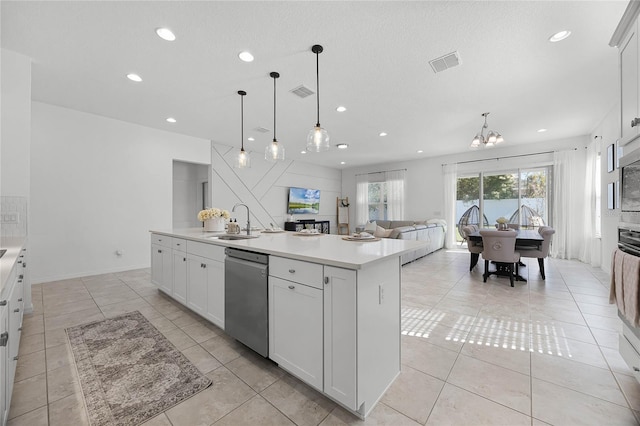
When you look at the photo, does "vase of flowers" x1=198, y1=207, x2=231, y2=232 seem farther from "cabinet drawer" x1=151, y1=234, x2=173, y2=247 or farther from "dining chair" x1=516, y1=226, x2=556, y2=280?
"dining chair" x1=516, y1=226, x2=556, y2=280

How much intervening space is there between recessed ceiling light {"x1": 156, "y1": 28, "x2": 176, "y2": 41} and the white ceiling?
5 cm

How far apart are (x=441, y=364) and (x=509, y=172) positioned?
6.63 meters

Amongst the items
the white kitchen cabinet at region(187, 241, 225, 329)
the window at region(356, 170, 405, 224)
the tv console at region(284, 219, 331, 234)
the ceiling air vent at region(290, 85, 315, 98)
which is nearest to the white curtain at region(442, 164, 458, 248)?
the window at region(356, 170, 405, 224)

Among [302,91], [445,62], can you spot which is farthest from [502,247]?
[302,91]

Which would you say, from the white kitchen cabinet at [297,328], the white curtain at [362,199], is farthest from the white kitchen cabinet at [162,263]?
the white curtain at [362,199]

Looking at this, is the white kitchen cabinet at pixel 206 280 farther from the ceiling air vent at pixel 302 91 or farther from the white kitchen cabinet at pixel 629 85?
the white kitchen cabinet at pixel 629 85

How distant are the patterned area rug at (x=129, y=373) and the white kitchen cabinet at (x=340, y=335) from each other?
2.90 feet

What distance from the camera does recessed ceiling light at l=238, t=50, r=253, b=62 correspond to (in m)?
2.63

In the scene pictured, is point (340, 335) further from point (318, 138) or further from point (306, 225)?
point (306, 225)

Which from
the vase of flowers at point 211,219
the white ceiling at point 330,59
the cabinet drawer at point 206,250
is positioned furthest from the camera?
the vase of flowers at point 211,219

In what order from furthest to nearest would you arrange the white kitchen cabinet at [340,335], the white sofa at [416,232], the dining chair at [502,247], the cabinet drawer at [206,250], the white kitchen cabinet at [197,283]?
1. the white sofa at [416,232]
2. the dining chair at [502,247]
3. the white kitchen cabinet at [197,283]
4. the cabinet drawer at [206,250]
5. the white kitchen cabinet at [340,335]

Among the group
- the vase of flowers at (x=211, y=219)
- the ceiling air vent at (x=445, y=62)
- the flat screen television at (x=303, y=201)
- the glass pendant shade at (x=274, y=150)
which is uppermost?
the ceiling air vent at (x=445, y=62)

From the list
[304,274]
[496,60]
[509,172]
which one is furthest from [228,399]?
[509,172]

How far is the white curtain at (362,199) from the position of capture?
9.34 meters
